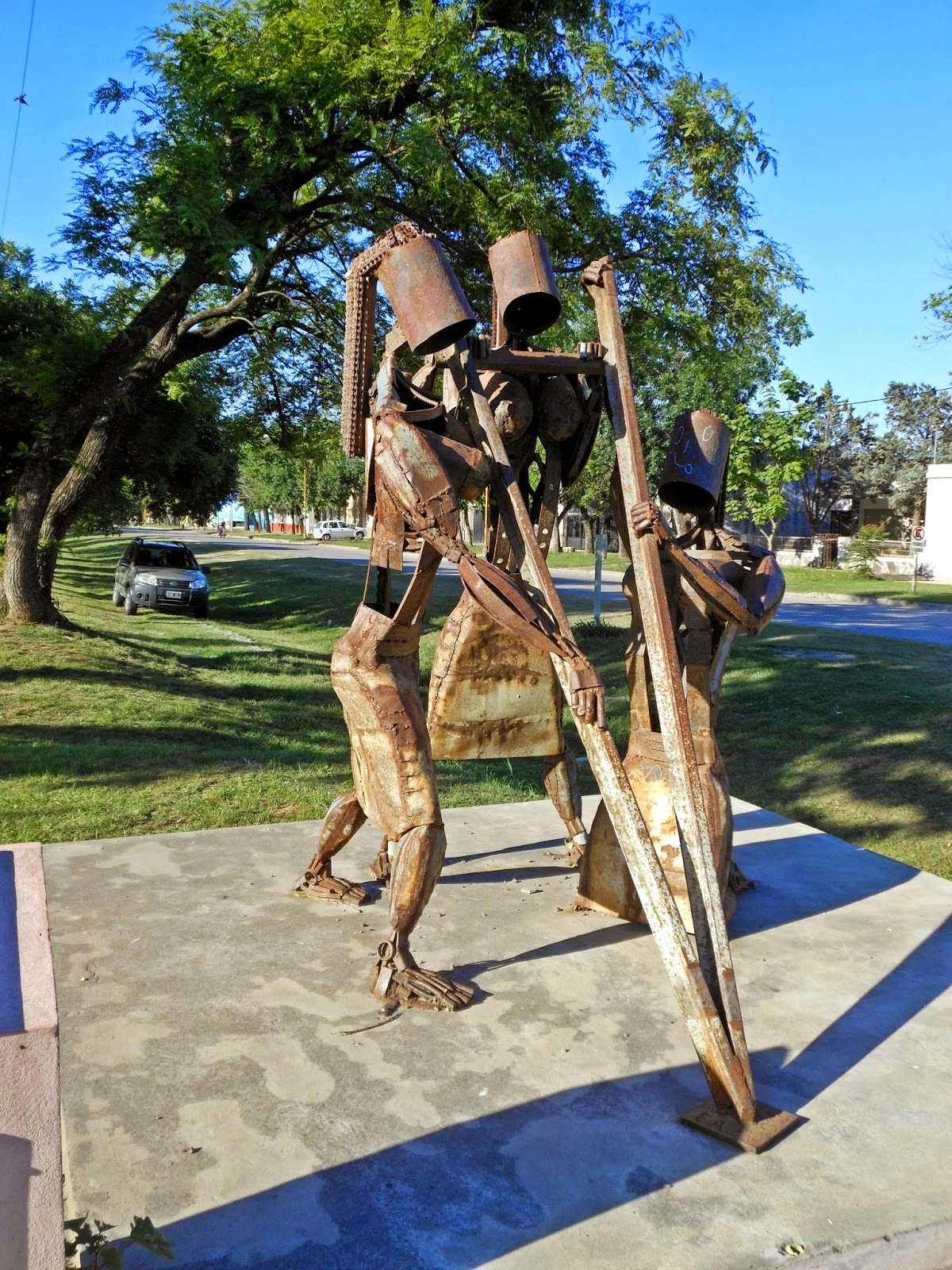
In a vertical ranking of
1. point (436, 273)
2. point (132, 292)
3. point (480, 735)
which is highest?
A: point (132, 292)

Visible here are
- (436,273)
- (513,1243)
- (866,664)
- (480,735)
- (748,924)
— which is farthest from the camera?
(866,664)

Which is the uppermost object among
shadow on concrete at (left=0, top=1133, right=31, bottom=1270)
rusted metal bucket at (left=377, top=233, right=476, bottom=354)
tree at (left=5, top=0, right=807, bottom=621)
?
tree at (left=5, top=0, right=807, bottom=621)

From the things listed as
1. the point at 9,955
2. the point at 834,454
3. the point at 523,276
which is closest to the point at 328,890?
the point at 9,955

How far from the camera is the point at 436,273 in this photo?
373cm

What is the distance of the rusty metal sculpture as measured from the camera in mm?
3164

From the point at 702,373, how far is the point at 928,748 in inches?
219

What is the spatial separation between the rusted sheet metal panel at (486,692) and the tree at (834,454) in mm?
35984

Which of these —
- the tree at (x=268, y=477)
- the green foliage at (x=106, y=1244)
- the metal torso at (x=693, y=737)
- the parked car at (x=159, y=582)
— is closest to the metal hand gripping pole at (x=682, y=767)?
the metal torso at (x=693, y=737)

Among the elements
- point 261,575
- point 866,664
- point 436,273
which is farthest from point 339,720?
point 261,575

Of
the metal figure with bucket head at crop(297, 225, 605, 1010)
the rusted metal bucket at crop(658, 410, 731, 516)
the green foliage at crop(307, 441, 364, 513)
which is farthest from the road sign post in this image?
the green foliage at crop(307, 441, 364, 513)

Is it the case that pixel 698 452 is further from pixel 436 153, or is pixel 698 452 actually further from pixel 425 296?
pixel 436 153

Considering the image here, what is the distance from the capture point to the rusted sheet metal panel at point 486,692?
4.87 metres

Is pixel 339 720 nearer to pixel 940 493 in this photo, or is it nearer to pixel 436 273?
pixel 436 273

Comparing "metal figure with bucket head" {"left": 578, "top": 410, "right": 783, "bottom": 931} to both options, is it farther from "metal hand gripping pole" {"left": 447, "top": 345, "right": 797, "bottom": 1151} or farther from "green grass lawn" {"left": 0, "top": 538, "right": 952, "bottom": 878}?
"green grass lawn" {"left": 0, "top": 538, "right": 952, "bottom": 878}
